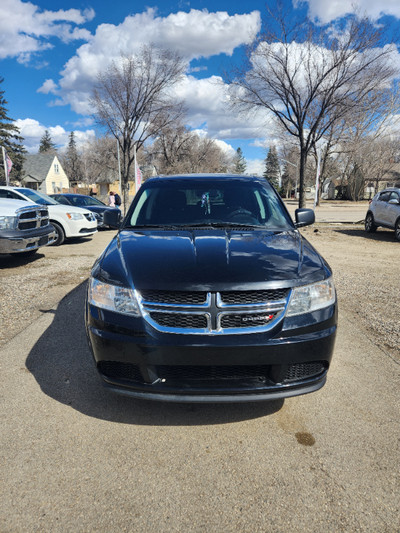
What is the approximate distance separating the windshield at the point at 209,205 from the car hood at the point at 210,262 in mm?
432

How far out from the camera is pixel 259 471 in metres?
2.18

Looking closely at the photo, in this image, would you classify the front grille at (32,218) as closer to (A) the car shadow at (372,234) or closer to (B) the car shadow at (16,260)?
(B) the car shadow at (16,260)

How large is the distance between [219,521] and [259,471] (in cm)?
42

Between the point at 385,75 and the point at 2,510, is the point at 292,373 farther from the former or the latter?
the point at 385,75

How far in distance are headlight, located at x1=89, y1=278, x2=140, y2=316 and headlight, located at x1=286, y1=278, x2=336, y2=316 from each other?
0.99 m

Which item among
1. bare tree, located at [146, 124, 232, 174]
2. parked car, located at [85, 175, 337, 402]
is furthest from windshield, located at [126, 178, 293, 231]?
bare tree, located at [146, 124, 232, 174]

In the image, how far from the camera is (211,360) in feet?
7.34

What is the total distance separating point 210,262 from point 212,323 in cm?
46

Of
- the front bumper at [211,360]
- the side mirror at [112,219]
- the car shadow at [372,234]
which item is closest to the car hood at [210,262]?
the front bumper at [211,360]

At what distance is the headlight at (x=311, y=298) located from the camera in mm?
2371

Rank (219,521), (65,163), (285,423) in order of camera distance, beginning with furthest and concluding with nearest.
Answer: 1. (65,163)
2. (285,423)
3. (219,521)

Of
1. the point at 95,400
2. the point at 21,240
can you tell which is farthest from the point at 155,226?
the point at 21,240

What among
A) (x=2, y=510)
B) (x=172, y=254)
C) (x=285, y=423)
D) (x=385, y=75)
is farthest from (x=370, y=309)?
(x=385, y=75)

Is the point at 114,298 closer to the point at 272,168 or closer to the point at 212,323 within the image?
the point at 212,323
